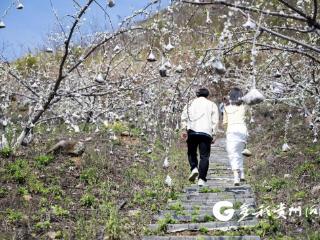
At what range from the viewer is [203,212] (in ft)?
24.6

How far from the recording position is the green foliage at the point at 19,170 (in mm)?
9039

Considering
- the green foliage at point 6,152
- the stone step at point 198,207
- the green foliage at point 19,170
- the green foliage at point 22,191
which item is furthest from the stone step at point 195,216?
the green foliage at point 6,152

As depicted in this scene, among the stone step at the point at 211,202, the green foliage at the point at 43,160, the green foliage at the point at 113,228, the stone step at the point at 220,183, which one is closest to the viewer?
the green foliage at the point at 113,228

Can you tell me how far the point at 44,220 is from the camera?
7379 mm

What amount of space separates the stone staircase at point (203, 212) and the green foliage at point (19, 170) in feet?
8.83

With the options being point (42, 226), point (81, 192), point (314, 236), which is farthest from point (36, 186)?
point (314, 236)

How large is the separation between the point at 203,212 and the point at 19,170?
374 cm

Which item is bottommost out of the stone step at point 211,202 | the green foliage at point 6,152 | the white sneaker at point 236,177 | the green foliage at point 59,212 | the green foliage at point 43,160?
the green foliage at point 59,212

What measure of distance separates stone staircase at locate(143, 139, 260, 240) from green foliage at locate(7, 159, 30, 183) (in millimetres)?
2692

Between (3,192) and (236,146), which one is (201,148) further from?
(3,192)

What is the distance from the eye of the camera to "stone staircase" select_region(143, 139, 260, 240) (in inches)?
263

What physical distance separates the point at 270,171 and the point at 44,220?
214 inches

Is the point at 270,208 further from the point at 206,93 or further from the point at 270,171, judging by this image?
the point at 270,171

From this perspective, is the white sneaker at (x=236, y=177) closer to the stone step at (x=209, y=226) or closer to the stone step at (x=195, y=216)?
the stone step at (x=195, y=216)
